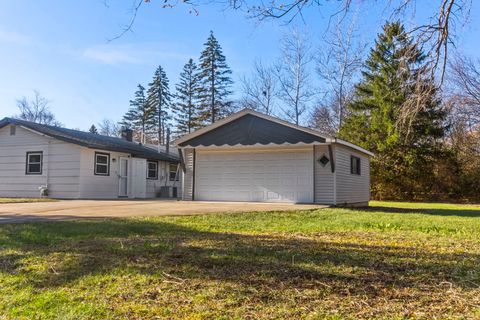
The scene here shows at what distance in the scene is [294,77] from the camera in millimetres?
27641

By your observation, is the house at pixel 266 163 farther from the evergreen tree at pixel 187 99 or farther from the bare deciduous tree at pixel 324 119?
the evergreen tree at pixel 187 99

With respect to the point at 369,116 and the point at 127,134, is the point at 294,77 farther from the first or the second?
the point at 127,134

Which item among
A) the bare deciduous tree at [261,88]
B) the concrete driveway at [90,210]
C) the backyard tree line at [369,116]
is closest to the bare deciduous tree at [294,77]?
the backyard tree line at [369,116]

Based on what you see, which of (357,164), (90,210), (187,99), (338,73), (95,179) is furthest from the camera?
(187,99)

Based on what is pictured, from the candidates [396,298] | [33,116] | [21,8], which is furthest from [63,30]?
[33,116]

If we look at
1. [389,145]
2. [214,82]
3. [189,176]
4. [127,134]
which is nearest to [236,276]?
[189,176]

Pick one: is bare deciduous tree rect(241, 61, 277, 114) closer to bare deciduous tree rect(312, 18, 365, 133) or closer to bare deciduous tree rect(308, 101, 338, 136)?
bare deciduous tree rect(308, 101, 338, 136)

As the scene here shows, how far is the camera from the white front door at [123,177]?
1826 cm

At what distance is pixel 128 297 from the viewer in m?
3.05

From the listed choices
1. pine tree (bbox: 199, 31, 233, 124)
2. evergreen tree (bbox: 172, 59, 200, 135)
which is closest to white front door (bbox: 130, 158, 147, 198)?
pine tree (bbox: 199, 31, 233, 124)

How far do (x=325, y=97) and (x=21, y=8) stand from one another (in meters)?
24.8

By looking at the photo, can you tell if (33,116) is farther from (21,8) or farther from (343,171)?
(21,8)

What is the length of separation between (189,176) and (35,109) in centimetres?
3638

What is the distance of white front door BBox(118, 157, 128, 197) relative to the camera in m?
18.3
